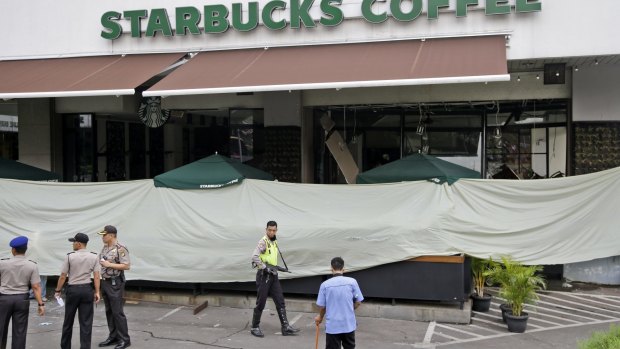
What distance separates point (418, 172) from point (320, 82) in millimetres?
2314

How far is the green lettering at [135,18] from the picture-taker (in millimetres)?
13211

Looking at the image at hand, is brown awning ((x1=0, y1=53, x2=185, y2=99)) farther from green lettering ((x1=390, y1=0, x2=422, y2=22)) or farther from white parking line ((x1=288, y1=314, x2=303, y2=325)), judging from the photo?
white parking line ((x1=288, y1=314, x2=303, y2=325))

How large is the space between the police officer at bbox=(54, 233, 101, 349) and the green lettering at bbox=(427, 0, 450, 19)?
772 centimetres

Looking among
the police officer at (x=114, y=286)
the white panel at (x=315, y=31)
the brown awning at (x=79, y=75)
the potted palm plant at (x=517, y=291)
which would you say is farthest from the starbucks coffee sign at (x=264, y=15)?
the police officer at (x=114, y=286)

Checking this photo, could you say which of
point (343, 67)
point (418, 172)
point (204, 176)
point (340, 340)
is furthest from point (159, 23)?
point (340, 340)

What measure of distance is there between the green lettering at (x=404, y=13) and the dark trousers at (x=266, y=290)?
6.00 m

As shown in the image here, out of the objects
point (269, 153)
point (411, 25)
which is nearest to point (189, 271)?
point (269, 153)

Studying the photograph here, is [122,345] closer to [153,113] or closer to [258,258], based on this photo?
[258,258]

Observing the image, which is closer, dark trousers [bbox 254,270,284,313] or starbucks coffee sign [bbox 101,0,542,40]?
dark trousers [bbox 254,270,284,313]

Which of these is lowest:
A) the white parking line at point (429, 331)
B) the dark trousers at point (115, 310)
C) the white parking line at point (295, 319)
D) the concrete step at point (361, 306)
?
the white parking line at point (295, 319)

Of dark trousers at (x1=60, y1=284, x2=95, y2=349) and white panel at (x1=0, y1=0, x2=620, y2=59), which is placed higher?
white panel at (x1=0, y1=0, x2=620, y2=59)

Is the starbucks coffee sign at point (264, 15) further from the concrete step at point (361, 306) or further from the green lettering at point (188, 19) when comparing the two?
the concrete step at point (361, 306)

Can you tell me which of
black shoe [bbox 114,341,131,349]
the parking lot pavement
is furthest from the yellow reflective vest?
black shoe [bbox 114,341,131,349]

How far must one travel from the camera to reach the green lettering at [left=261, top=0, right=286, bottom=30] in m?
12.4
